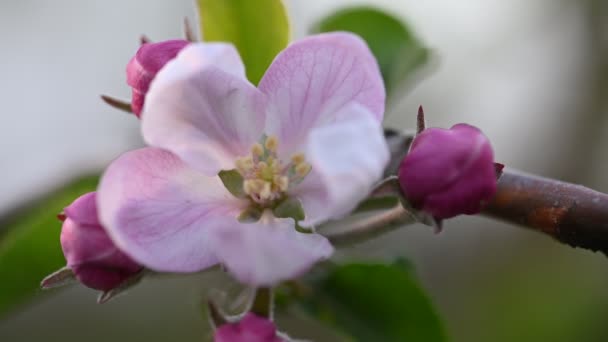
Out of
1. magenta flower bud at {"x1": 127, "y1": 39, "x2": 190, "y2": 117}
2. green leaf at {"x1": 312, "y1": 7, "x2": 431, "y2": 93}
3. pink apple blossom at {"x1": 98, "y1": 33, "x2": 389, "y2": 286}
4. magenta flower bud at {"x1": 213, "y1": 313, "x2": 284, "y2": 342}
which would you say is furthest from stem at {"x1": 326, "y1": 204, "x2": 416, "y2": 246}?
green leaf at {"x1": 312, "y1": 7, "x2": 431, "y2": 93}

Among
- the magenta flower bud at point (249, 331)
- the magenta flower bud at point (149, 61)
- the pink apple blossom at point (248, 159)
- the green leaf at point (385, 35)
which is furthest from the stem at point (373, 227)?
the green leaf at point (385, 35)

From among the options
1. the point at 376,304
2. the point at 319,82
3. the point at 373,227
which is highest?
the point at 319,82

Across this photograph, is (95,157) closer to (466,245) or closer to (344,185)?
(344,185)

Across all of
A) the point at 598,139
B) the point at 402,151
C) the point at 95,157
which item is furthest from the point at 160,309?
the point at 402,151

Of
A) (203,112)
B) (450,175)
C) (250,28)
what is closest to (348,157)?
(450,175)

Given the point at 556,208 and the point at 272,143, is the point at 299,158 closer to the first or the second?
the point at 272,143
